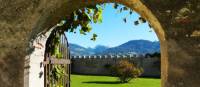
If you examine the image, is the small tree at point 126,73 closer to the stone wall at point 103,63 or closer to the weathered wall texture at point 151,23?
the stone wall at point 103,63

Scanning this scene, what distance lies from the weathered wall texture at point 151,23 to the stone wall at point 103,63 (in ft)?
123

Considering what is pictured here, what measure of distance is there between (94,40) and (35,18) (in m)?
3.25

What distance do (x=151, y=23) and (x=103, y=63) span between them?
4078cm

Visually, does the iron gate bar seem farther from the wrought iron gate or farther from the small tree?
the small tree

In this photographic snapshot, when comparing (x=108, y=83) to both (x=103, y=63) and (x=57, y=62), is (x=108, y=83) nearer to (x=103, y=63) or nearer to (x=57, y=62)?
(x=103, y=63)

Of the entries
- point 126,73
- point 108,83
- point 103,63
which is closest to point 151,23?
point 108,83

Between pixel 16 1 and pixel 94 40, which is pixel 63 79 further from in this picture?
pixel 16 1

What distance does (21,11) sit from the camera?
575cm

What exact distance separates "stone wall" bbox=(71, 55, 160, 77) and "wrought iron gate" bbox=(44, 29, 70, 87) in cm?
3431

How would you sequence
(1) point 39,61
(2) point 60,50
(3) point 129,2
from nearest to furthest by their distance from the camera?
(3) point 129,2, (1) point 39,61, (2) point 60,50

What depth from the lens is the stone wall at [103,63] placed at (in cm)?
4353

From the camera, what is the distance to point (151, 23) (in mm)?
5445

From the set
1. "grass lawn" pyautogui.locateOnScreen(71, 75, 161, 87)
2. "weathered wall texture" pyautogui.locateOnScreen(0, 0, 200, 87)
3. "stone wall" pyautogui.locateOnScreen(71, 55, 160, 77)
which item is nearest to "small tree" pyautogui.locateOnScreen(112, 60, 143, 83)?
"grass lawn" pyautogui.locateOnScreen(71, 75, 161, 87)

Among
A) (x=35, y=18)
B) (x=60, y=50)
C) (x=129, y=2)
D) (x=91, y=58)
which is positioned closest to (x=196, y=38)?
(x=129, y=2)
